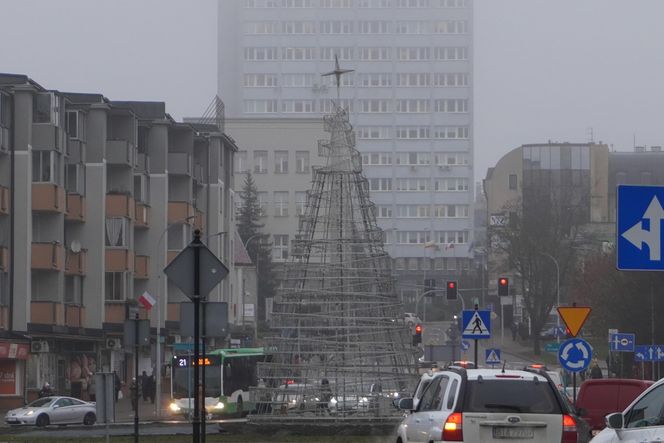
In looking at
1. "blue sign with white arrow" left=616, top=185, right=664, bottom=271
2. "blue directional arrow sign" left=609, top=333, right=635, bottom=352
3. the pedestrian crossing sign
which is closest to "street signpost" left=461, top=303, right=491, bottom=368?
the pedestrian crossing sign

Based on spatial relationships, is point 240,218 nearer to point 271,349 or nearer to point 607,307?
point 607,307

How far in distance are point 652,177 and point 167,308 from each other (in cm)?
6590

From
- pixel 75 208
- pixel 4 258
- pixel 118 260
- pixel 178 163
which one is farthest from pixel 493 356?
pixel 178 163

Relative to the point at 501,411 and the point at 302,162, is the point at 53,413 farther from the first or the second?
the point at 302,162

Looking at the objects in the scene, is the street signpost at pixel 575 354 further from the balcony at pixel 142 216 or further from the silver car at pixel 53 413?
the balcony at pixel 142 216

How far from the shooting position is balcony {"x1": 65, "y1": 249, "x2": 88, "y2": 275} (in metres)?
67.2

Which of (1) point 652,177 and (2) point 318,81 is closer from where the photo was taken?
(1) point 652,177

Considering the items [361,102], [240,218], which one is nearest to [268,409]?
[240,218]

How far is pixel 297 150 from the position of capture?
13575 cm

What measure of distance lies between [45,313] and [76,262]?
5.64 metres

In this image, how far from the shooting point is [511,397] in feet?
57.6

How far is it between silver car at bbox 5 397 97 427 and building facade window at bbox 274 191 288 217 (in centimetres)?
8736

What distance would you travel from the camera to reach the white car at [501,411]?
678 inches

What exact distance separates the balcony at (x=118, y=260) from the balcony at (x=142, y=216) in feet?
10.3
